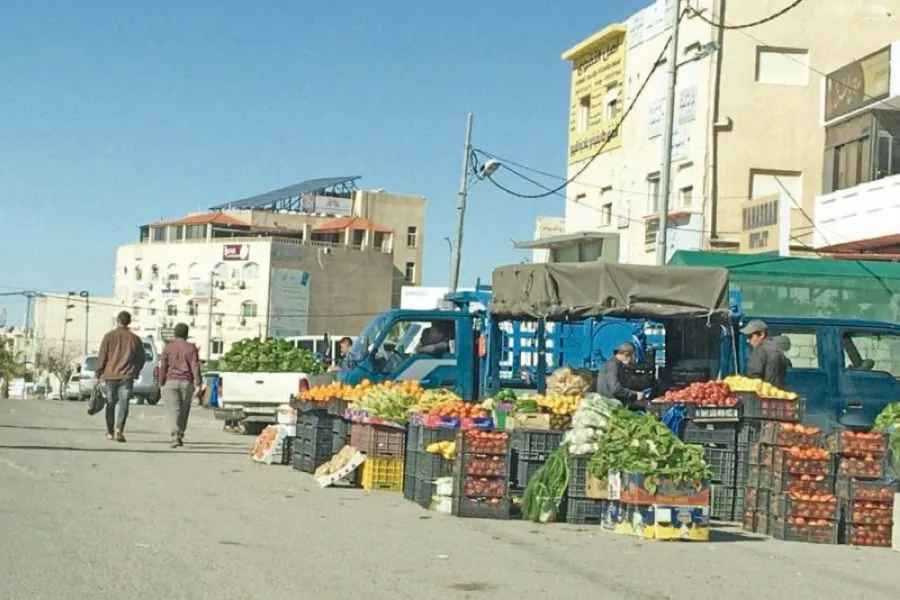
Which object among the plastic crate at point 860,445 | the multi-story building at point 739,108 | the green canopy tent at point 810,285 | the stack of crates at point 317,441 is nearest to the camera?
the plastic crate at point 860,445

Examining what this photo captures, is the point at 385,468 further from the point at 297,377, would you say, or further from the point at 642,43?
the point at 642,43

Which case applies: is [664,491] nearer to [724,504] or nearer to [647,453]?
[647,453]

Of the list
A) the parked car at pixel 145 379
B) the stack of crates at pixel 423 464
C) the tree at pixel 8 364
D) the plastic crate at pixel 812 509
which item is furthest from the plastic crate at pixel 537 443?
the tree at pixel 8 364

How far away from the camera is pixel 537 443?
13.8 metres

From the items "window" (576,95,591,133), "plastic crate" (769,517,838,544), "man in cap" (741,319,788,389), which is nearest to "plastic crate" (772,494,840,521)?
"plastic crate" (769,517,838,544)

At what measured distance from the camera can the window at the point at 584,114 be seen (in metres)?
56.6

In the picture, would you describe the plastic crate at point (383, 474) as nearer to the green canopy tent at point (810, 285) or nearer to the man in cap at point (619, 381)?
the man in cap at point (619, 381)

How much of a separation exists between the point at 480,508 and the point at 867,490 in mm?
3444

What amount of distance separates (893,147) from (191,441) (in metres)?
21.9

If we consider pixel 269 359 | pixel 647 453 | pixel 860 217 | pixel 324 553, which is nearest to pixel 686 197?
pixel 860 217

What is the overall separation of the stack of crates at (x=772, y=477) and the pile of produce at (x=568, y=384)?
7.51ft

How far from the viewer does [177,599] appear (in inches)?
319

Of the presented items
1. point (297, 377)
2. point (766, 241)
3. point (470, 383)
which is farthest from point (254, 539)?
point (766, 241)

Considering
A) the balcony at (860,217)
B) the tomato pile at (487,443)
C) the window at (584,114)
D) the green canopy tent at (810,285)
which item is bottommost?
the tomato pile at (487,443)
